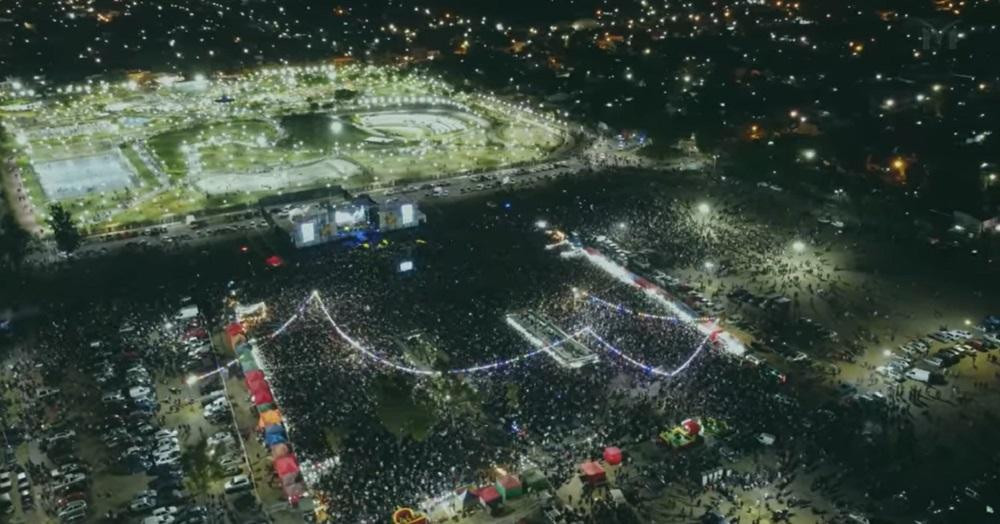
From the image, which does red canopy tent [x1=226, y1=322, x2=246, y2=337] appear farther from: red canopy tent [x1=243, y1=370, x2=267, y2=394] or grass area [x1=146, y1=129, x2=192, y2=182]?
grass area [x1=146, y1=129, x2=192, y2=182]

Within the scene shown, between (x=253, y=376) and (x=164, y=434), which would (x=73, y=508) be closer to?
(x=164, y=434)

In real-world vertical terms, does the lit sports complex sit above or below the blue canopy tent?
below

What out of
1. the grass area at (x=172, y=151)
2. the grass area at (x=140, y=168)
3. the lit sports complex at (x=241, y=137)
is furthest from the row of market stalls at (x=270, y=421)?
the grass area at (x=172, y=151)

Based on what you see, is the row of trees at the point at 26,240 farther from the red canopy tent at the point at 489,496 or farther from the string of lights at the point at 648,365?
the red canopy tent at the point at 489,496

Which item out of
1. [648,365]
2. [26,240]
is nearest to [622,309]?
[648,365]

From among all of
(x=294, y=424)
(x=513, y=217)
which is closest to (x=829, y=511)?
(x=294, y=424)

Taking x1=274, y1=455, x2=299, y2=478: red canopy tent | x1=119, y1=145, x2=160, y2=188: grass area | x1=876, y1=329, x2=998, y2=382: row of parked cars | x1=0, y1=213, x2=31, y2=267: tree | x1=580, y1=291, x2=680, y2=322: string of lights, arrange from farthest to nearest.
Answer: x1=119, y1=145, x2=160, y2=188: grass area
x1=0, y1=213, x2=31, y2=267: tree
x1=580, y1=291, x2=680, y2=322: string of lights
x1=876, y1=329, x2=998, y2=382: row of parked cars
x1=274, y1=455, x2=299, y2=478: red canopy tent

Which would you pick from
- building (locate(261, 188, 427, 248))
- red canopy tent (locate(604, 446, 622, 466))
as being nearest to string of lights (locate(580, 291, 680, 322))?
red canopy tent (locate(604, 446, 622, 466))
